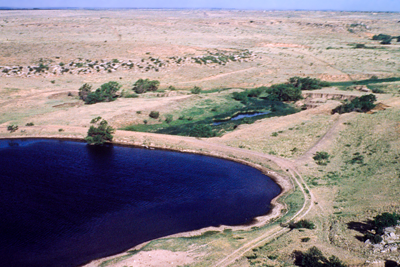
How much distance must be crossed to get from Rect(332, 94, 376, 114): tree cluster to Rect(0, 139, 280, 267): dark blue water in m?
31.5

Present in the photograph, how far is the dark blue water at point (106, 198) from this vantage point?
1286 inches

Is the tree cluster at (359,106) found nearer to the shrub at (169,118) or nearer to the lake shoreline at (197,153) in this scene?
the lake shoreline at (197,153)

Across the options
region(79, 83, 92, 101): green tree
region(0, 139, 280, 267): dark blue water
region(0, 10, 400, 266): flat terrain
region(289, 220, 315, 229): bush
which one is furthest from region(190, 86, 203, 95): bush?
region(289, 220, 315, 229): bush

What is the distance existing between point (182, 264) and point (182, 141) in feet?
103

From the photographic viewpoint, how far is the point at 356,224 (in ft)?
108

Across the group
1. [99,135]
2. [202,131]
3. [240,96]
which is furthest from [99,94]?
[240,96]

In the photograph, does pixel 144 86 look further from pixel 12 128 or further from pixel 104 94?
pixel 12 128

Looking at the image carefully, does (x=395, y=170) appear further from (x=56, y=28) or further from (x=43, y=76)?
(x=56, y=28)

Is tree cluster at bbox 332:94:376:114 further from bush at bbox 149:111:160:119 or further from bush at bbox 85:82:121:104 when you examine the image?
bush at bbox 85:82:121:104

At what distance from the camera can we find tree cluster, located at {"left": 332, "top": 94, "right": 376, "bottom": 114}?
228 ft

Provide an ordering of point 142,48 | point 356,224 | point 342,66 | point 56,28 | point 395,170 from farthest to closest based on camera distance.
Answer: point 56,28 → point 142,48 → point 342,66 → point 395,170 → point 356,224

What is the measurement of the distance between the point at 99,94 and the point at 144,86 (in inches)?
511

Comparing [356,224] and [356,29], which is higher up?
[356,29]

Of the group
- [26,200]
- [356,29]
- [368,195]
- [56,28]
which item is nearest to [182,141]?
[26,200]
